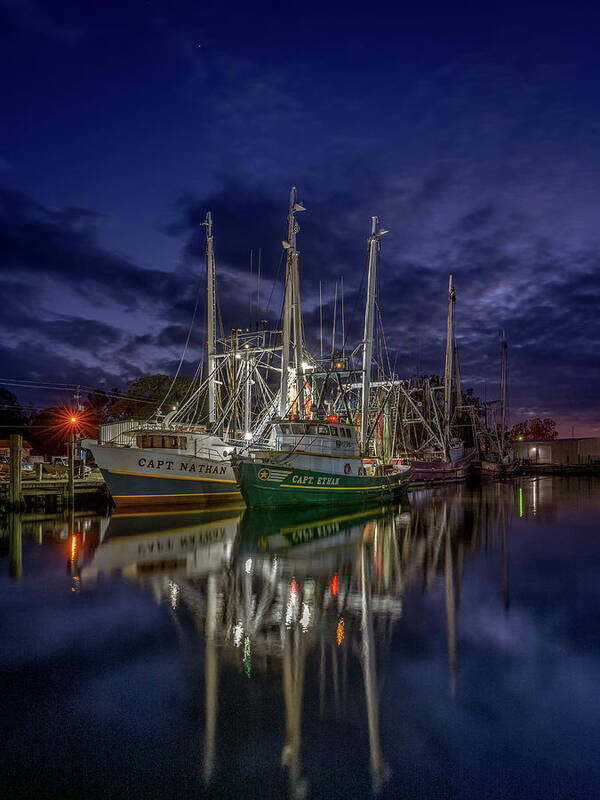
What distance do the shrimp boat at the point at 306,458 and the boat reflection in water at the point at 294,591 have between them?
5.47 feet

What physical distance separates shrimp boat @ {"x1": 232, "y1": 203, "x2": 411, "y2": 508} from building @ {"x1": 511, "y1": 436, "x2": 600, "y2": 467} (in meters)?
79.4

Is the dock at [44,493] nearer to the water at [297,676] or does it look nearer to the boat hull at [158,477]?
the boat hull at [158,477]

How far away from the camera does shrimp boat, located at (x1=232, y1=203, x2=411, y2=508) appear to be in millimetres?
28594

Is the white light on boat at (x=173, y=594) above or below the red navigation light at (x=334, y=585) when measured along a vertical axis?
above

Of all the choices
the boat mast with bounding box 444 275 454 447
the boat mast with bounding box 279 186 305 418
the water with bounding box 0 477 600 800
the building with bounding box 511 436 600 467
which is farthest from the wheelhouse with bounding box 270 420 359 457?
the building with bounding box 511 436 600 467

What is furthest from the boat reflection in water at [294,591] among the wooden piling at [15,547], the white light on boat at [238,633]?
the wooden piling at [15,547]

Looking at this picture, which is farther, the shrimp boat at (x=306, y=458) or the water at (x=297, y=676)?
the shrimp boat at (x=306, y=458)

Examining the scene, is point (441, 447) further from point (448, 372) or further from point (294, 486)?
point (294, 486)

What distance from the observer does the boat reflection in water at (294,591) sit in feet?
24.0

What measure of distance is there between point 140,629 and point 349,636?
3947 millimetres

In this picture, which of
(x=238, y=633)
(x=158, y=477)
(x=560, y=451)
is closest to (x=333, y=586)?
(x=238, y=633)

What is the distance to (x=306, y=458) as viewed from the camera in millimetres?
30938

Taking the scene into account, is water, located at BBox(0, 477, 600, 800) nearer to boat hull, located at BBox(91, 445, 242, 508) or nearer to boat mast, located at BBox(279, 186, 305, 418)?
boat hull, located at BBox(91, 445, 242, 508)

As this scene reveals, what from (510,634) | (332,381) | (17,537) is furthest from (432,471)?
(510,634)
